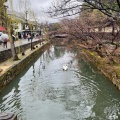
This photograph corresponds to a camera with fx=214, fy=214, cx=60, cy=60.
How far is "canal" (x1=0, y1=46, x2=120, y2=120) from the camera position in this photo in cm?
924

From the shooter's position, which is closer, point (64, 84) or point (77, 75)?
point (64, 84)

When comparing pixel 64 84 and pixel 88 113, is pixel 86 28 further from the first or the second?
pixel 88 113

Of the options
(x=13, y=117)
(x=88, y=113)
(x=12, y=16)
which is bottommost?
(x=88, y=113)

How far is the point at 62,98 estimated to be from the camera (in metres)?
11.2

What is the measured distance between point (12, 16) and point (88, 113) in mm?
12685

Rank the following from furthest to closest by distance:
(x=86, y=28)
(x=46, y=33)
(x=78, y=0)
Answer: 1. (x=46, y=33)
2. (x=86, y=28)
3. (x=78, y=0)

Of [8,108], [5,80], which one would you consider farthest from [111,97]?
[5,80]

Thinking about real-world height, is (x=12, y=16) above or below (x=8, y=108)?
above

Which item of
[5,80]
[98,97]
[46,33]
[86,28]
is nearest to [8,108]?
[5,80]

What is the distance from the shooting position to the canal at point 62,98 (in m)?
9.24

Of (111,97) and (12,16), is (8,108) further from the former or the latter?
(12,16)

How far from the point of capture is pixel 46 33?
47.4 m

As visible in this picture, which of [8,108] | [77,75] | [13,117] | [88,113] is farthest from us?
[77,75]

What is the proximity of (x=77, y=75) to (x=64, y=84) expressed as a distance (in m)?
2.96
